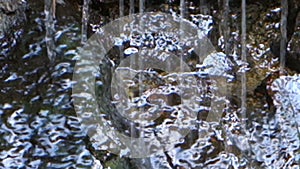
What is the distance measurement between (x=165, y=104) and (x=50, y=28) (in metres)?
0.83

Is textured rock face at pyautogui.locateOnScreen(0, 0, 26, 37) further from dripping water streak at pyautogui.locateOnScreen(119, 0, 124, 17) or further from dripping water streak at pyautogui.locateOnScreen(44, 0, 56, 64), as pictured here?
dripping water streak at pyautogui.locateOnScreen(119, 0, 124, 17)

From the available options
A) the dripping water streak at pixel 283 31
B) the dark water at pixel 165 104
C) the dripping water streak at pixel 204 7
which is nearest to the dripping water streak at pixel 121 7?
the dark water at pixel 165 104

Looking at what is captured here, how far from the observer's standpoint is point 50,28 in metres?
2.66

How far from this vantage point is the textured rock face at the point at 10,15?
2652 mm

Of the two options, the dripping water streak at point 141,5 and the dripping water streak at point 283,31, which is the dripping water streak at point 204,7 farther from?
the dripping water streak at point 283,31

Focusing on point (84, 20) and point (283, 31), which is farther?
point (283, 31)

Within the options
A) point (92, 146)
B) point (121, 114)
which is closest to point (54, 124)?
point (92, 146)

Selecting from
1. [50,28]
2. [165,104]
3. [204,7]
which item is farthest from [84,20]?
[204,7]

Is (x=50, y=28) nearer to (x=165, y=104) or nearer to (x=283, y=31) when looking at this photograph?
(x=165, y=104)

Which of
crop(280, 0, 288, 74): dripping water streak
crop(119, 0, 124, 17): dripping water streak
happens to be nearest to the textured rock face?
crop(119, 0, 124, 17): dripping water streak

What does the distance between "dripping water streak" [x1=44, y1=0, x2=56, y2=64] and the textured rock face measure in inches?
5.7

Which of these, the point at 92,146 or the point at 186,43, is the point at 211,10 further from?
the point at 92,146

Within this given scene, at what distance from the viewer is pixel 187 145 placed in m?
2.65

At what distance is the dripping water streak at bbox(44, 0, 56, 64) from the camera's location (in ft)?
8.36
